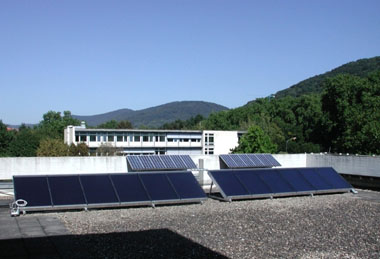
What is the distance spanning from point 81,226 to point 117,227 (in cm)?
117

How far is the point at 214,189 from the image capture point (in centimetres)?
2489

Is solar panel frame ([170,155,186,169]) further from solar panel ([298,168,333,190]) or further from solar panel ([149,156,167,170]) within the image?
solar panel ([298,168,333,190])

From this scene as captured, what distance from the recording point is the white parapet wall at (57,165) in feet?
76.8

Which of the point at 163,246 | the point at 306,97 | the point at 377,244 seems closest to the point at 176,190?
the point at 163,246

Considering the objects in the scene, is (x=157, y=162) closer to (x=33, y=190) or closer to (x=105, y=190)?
(x=105, y=190)

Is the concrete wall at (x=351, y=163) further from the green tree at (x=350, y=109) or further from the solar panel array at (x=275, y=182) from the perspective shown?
the green tree at (x=350, y=109)

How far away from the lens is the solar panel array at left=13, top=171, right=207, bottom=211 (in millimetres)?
17062

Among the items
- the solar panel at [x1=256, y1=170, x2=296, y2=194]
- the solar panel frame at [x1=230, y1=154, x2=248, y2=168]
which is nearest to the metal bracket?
the solar panel at [x1=256, y1=170, x2=296, y2=194]

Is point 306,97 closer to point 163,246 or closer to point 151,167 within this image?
point 151,167

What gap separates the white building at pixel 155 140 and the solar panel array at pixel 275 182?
157 ft

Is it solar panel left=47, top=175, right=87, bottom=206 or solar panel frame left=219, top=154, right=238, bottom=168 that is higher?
solar panel frame left=219, top=154, right=238, bottom=168

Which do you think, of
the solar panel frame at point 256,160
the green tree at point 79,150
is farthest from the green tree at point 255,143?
the green tree at point 79,150

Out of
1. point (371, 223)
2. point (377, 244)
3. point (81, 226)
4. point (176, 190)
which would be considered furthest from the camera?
point (176, 190)

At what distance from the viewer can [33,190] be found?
682 inches
